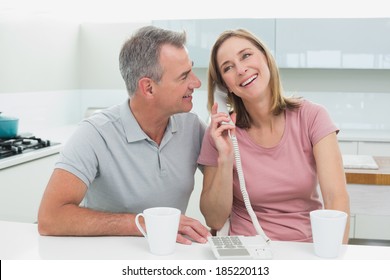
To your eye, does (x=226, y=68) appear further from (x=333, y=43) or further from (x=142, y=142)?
(x=333, y=43)

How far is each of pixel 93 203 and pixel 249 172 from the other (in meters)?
0.53

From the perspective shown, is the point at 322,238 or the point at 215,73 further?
the point at 215,73

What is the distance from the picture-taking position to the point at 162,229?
1.09m

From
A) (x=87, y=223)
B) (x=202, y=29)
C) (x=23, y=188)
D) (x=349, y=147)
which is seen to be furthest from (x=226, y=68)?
(x=202, y=29)

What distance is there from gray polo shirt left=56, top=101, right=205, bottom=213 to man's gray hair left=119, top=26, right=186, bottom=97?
134mm

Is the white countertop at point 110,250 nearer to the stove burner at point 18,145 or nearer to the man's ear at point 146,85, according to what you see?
the man's ear at point 146,85

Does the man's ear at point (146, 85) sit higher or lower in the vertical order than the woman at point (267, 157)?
higher

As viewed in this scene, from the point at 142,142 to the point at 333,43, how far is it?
2639mm

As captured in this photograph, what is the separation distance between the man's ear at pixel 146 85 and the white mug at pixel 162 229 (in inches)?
23.9

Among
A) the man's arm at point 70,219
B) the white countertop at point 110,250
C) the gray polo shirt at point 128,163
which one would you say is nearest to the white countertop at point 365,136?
the gray polo shirt at point 128,163

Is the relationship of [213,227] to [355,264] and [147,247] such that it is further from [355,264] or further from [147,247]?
[355,264]

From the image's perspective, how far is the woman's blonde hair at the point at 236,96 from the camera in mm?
1687

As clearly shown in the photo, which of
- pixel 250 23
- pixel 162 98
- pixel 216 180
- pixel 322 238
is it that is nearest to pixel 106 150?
pixel 162 98

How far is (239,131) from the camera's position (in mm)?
1713
